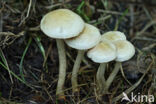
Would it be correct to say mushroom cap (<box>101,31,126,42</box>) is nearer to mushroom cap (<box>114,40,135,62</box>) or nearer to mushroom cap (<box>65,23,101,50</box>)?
mushroom cap (<box>114,40,135,62</box>)

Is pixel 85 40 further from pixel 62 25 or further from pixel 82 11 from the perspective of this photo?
pixel 82 11

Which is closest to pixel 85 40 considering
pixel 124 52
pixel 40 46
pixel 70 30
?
pixel 70 30

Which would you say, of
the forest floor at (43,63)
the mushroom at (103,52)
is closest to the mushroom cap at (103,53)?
the mushroom at (103,52)

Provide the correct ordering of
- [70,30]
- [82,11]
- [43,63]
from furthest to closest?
[82,11] < [43,63] < [70,30]

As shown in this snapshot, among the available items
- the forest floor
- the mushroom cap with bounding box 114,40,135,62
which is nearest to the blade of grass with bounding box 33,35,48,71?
the forest floor

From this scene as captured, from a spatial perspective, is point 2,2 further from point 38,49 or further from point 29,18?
point 38,49
